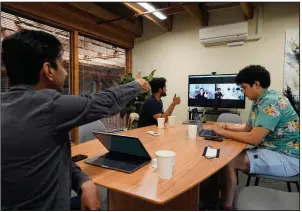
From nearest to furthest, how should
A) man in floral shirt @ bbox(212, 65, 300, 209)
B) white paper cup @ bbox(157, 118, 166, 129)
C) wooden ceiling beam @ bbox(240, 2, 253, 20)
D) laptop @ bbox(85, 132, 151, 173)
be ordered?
laptop @ bbox(85, 132, 151, 173)
man in floral shirt @ bbox(212, 65, 300, 209)
white paper cup @ bbox(157, 118, 166, 129)
wooden ceiling beam @ bbox(240, 2, 253, 20)

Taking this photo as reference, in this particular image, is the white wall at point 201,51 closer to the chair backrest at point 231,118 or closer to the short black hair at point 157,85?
the chair backrest at point 231,118

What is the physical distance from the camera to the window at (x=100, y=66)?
4445 millimetres

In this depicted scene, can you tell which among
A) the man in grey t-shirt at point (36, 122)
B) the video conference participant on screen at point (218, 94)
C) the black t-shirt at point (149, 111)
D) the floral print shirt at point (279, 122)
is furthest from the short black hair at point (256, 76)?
the video conference participant on screen at point (218, 94)

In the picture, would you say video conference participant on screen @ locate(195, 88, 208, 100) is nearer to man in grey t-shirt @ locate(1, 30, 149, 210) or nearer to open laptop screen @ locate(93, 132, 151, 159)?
open laptop screen @ locate(93, 132, 151, 159)

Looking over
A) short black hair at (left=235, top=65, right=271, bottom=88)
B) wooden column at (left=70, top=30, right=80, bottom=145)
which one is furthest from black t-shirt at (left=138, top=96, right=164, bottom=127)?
wooden column at (left=70, top=30, right=80, bottom=145)

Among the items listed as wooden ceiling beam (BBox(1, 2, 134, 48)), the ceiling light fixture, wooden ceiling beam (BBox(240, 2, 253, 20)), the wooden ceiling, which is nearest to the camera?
wooden ceiling beam (BBox(1, 2, 134, 48))

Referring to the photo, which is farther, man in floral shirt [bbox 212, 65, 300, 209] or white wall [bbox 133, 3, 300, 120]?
white wall [bbox 133, 3, 300, 120]

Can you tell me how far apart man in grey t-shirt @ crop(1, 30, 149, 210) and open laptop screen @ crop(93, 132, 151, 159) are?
31cm

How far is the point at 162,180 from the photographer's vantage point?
1.01 m

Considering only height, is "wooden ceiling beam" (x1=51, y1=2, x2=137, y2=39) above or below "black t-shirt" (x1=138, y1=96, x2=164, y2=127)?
above

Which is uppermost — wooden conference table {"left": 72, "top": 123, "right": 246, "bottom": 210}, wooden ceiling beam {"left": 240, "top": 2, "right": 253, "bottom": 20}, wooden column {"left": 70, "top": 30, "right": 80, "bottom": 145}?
wooden ceiling beam {"left": 240, "top": 2, "right": 253, "bottom": 20}

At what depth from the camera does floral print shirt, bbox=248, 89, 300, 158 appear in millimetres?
1745

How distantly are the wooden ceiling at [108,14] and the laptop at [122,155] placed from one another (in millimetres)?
2803

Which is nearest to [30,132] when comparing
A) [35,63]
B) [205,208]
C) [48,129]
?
[48,129]
